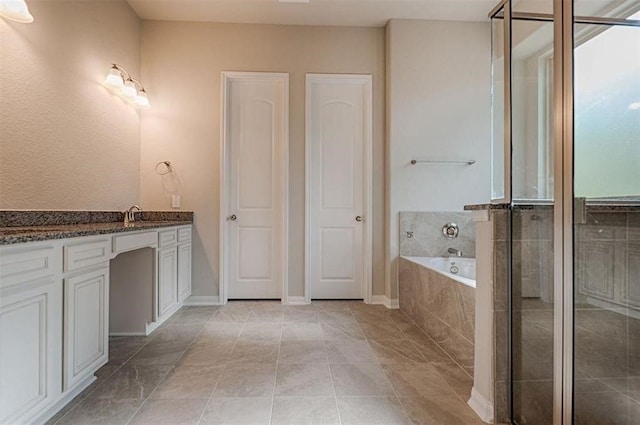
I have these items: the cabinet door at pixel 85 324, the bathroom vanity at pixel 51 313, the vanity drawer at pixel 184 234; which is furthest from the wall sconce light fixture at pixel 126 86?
the cabinet door at pixel 85 324

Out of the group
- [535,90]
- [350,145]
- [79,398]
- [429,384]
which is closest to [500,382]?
[429,384]

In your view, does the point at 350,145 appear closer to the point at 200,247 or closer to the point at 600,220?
the point at 200,247

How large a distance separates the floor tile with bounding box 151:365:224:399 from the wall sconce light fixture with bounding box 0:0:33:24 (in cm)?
205

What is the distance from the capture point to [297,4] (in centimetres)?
308

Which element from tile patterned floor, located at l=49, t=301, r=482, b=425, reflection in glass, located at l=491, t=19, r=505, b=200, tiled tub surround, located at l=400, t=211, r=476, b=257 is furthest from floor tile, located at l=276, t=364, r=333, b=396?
tiled tub surround, located at l=400, t=211, r=476, b=257

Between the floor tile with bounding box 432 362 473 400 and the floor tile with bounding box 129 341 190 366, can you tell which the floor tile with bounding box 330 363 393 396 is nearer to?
the floor tile with bounding box 432 362 473 400

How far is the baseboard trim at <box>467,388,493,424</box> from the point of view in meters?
1.53

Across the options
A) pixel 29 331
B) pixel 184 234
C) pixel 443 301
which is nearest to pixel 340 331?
pixel 443 301

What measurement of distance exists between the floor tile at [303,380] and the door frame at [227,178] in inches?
55.7

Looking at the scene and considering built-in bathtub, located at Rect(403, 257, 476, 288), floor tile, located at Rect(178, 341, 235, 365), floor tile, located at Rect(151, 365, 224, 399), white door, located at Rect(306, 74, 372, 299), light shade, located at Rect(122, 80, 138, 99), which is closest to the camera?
floor tile, located at Rect(151, 365, 224, 399)

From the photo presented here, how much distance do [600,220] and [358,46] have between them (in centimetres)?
282

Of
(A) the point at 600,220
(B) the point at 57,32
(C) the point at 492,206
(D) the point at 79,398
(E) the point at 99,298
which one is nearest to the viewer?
(A) the point at 600,220

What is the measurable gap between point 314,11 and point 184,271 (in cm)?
274

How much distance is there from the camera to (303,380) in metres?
1.89
